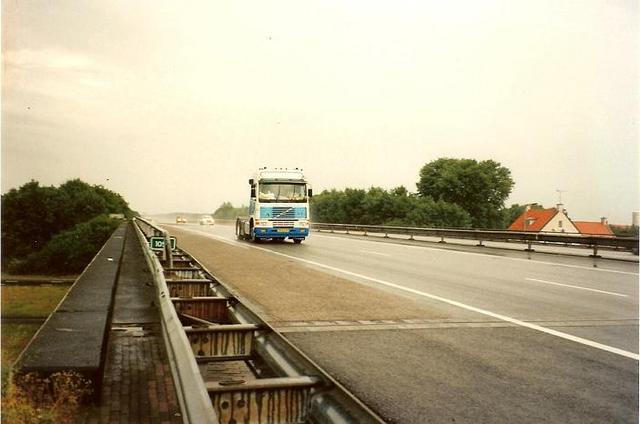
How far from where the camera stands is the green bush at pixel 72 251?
76.6 m

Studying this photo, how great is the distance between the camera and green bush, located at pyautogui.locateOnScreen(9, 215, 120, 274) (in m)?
76.6

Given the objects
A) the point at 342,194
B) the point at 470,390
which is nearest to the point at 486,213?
the point at 342,194

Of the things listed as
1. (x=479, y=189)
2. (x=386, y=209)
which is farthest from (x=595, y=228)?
(x=386, y=209)

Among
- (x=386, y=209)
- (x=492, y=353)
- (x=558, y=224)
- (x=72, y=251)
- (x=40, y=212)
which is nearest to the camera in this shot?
(x=492, y=353)

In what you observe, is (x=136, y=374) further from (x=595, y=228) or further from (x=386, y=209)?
(x=595, y=228)

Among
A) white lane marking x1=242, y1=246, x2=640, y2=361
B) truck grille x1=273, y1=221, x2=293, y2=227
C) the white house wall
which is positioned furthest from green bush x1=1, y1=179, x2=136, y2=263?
white lane marking x1=242, y1=246, x2=640, y2=361

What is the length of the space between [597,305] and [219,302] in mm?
7482

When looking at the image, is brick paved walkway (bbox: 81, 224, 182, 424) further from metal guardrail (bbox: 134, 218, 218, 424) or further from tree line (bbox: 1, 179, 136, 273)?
tree line (bbox: 1, 179, 136, 273)

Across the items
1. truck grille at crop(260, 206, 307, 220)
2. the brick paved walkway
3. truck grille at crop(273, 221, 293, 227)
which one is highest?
truck grille at crop(260, 206, 307, 220)

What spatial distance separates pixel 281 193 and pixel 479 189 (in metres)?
72.1

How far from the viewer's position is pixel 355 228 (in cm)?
4784

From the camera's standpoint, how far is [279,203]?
1161 inches

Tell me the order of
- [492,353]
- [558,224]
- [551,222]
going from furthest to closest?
1. [558,224]
2. [551,222]
3. [492,353]

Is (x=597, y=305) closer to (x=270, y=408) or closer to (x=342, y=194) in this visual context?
(x=270, y=408)
